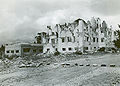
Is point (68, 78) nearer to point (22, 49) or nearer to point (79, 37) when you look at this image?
point (79, 37)

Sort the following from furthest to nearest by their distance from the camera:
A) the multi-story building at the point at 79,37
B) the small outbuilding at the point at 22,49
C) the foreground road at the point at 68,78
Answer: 1. the small outbuilding at the point at 22,49
2. the multi-story building at the point at 79,37
3. the foreground road at the point at 68,78

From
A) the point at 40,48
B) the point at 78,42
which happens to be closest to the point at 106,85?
the point at 78,42

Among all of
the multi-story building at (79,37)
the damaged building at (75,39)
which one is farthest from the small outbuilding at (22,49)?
the multi-story building at (79,37)

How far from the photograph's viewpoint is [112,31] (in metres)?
59.5

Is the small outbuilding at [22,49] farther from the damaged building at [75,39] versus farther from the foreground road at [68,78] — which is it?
the foreground road at [68,78]

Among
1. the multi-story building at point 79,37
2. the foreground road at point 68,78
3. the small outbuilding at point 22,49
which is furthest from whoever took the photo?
the small outbuilding at point 22,49

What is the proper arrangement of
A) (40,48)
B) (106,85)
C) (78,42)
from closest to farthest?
(106,85) < (78,42) < (40,48)

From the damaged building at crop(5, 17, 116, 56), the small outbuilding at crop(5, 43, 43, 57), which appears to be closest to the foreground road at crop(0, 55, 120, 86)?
the damaged building at crop(5, 17, 116, 56)

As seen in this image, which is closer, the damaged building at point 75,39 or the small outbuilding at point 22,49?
the damaged building at point 75,39

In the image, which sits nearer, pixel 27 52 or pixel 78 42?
pixel 78 42

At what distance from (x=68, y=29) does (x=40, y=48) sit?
46.2 feet

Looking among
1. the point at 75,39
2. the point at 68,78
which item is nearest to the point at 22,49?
the point at 75,39

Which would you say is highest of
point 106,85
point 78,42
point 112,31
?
point 112,31

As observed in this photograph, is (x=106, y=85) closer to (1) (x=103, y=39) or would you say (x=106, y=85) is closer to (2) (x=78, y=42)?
(2) (x=78, y=42)
